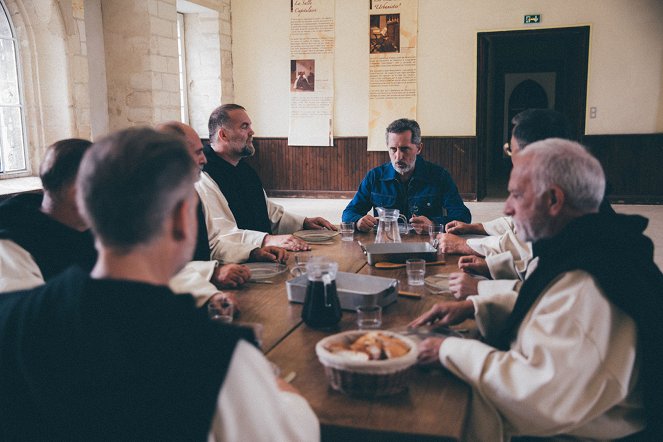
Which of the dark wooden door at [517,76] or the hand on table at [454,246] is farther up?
the dark wooden door at [517,76]

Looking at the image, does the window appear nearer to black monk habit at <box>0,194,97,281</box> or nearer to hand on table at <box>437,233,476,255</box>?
hand on table at <box>437,233,476,255</box>

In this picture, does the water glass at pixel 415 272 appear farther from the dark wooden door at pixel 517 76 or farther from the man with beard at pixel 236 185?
the dark wooden door at pixel 517 76

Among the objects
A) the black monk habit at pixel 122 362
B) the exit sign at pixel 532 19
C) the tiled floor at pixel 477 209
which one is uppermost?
the exit sign at pixel 532 19

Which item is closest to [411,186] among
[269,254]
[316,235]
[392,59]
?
[316,235]

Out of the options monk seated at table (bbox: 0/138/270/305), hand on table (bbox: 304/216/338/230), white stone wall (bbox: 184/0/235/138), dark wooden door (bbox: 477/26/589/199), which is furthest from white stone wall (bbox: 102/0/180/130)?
monk seated at table (bbox: 0/138/270/305)

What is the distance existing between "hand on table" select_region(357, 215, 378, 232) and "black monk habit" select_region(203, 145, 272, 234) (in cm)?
63

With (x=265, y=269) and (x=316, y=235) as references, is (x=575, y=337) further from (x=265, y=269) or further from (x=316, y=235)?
(x=316, y=235)

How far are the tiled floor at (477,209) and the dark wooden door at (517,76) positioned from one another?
741mm

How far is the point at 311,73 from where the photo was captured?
980 centimetres

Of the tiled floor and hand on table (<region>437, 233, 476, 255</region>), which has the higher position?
hand on table (<region>437, 233, 476, 255</region>)

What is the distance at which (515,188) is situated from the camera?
1710 mm

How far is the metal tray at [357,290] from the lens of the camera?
6.62 ft

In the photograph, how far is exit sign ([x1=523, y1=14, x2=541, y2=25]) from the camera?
874 cm

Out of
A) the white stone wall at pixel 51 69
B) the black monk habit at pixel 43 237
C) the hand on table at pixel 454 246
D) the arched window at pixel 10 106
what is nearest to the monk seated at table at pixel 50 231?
the black monk habit at pixel 43 237
